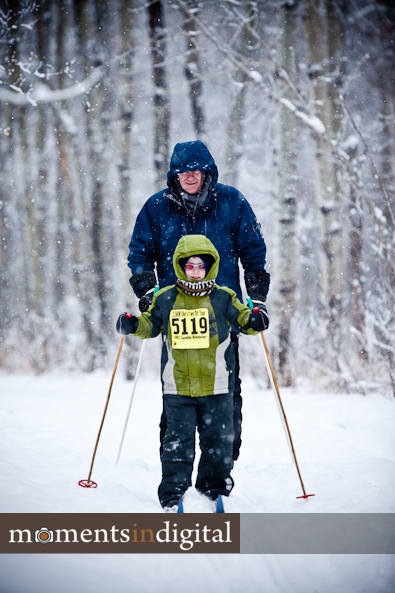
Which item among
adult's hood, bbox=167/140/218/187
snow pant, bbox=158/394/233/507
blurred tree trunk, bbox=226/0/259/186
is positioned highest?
blurred tree trunk, bbox=226/0/259/186

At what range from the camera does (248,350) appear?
215 inches

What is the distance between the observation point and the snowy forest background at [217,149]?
5.30 meters

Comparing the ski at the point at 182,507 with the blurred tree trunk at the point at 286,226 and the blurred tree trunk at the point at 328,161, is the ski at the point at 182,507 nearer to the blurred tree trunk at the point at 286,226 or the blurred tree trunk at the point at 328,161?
the blurred tree trunk at the point at 286,226

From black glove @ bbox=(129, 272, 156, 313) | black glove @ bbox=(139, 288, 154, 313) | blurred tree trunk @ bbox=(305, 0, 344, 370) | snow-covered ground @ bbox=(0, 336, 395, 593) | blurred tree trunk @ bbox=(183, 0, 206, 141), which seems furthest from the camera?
blurred tree trunk @ bbox=(183, 0, 206, 141)

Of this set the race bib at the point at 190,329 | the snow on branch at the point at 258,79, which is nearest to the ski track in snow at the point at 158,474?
the race bib at the point at 190,329

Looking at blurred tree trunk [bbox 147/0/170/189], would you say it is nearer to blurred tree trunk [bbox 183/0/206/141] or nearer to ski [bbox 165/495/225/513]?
blurred tree trunk [bbox 183/0/206/141]

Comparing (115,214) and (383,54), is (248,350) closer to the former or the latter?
(115,214)

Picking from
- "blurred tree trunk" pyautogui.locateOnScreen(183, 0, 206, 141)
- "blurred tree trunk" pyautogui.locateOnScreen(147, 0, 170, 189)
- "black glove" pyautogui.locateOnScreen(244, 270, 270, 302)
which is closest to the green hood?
"black glove" pyautogui.locateOnScreen(244, 270, 270, 302)

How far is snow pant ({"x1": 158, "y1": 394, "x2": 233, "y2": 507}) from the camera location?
96.9 inches

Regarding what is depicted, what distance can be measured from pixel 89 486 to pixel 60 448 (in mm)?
923

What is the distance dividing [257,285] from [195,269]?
0.56m

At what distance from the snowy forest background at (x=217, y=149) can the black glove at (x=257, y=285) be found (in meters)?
2.49

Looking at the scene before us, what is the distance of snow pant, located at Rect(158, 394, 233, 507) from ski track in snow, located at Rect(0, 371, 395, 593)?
11 centimetres

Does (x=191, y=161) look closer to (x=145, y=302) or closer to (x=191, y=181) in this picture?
(x=191, y=181)
